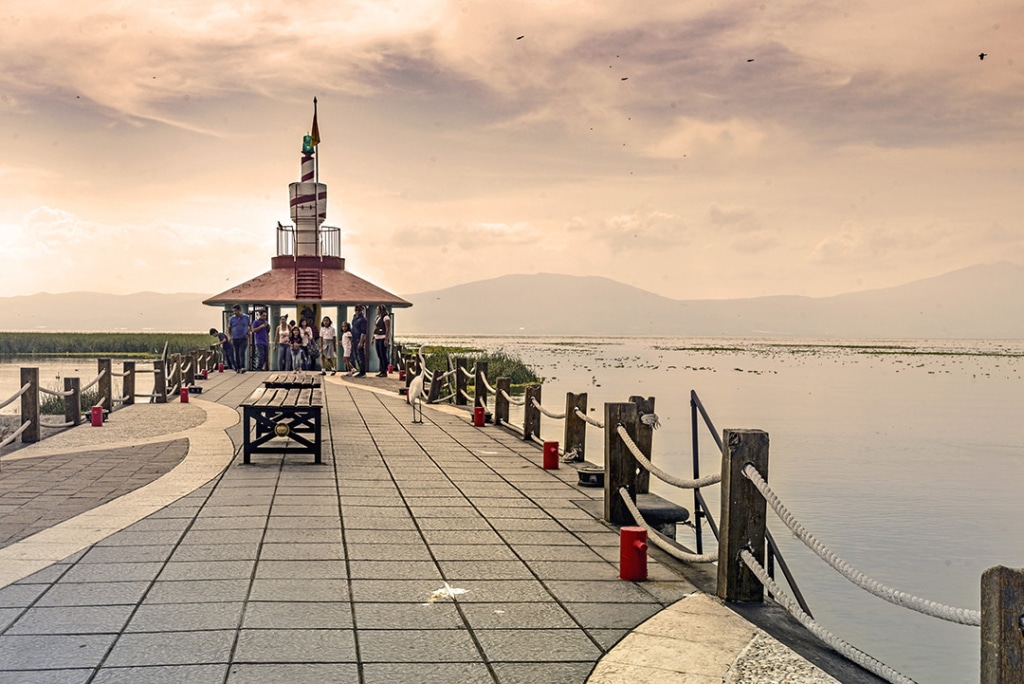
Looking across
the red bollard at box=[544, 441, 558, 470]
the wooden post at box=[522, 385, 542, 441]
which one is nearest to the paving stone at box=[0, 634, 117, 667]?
the red bollard at box=[544, 441, 558, 470]

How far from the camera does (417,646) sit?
4.86 m

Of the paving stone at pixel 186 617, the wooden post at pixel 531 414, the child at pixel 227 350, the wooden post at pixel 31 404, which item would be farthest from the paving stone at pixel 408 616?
the child at pixel 227 350

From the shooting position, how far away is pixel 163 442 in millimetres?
13461

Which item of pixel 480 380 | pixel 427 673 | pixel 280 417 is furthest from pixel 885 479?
pixel 427 673

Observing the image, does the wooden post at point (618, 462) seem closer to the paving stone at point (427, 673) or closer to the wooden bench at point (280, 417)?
the paving stone at point (427, 673)

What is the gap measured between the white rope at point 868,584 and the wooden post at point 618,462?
2.31 m

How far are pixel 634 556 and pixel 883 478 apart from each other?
50.2 ft

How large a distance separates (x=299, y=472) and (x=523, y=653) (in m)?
6.47

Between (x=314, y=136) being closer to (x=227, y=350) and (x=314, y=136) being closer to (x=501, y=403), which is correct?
(x=227, y=350)

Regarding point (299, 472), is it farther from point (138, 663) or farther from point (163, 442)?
point (138, 663)

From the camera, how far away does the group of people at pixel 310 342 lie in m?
30.9

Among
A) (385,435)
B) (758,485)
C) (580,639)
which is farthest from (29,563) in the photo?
(385,435)

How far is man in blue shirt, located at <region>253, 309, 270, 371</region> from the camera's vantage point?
30.8m

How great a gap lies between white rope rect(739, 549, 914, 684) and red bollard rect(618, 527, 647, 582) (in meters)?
0.69
